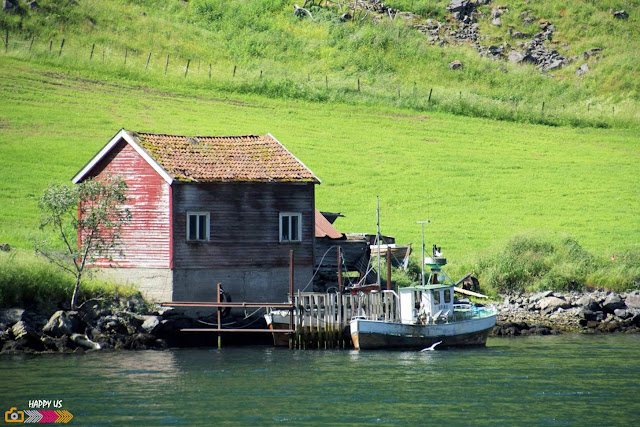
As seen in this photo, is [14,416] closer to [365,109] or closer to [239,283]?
[239,283]

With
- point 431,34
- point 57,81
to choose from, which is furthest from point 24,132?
point 431,34

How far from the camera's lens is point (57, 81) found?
2980 inches

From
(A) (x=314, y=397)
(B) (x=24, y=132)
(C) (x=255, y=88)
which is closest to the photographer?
(A) (x=314, y=397)

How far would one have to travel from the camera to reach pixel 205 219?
40.0 metres

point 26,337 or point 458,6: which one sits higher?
point 458,6

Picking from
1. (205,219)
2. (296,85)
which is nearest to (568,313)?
(205,219)

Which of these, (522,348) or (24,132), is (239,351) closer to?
(522,348)

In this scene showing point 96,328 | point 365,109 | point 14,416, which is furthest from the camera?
point 365,109

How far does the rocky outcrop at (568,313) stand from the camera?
40.8m

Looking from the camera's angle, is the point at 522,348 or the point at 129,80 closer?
the point at 522,348

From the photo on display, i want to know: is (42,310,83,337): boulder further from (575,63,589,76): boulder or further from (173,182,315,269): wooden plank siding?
(575,63,589,76): boulder

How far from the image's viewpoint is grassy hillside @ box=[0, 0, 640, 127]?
8169 centimetres

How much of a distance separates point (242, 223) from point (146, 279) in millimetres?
4673

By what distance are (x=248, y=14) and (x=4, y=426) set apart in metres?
83.1
